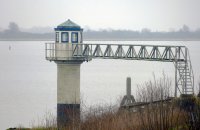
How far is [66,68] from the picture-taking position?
39.8m

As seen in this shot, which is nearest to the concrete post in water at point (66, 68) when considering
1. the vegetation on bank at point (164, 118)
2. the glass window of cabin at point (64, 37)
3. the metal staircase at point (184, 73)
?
the glass window of cabin at point (64, 37)

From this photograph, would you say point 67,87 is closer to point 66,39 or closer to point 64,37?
point 66,39

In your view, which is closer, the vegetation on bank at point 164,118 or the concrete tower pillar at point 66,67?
the vegetation on bank at point 164,118

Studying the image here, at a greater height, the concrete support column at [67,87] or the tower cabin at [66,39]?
the tower cabin at [66,39]

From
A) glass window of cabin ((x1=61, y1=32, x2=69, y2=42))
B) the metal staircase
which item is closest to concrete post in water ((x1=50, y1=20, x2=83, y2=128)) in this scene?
glass window of cabin ((x1=61, y1=32, x2=69, y2=42))

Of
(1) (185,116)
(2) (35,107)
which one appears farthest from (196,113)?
(2) (35,107)

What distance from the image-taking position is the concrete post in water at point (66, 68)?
3934cm

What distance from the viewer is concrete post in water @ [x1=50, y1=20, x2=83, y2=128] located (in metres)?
39.3

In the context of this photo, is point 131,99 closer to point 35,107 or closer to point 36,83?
point 35,107

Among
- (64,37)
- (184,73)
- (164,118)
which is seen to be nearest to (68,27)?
(64,37)

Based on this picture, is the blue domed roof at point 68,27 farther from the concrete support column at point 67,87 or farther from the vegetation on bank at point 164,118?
the vegetation on bank at point 164,118

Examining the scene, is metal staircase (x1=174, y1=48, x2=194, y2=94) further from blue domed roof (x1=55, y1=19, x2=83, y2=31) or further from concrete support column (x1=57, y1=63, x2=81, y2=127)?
blue domed roof (x1=55, y1=19, x2=83, y2=31)

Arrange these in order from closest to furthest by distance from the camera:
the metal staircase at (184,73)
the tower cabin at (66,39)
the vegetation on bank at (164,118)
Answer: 1. the vegetation on bank at (164,118)
2. the metal staircase at (184,73)
3. the tower cabin at (66,39)

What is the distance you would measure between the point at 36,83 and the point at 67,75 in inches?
2328
